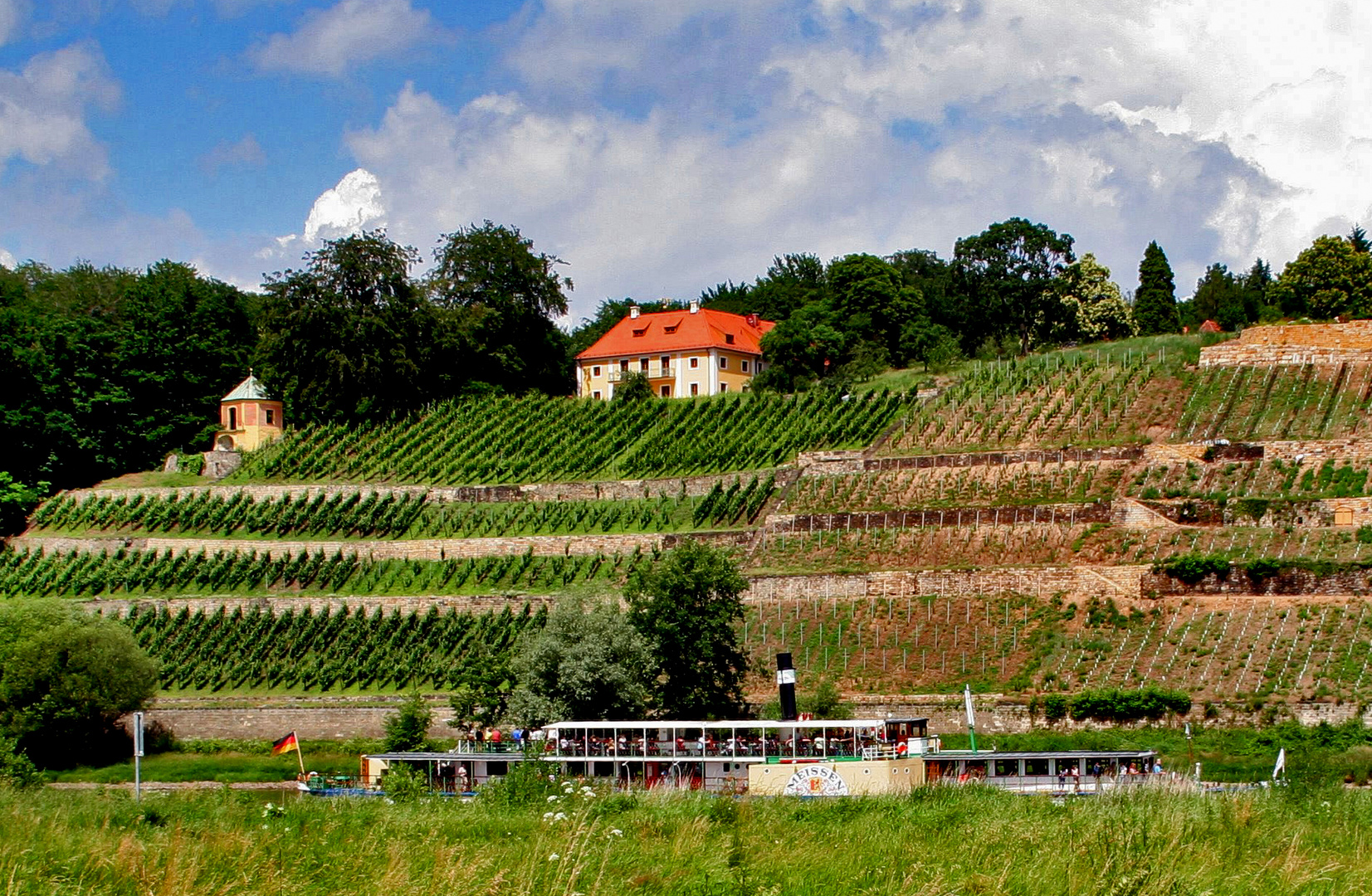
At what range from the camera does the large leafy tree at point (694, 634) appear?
46.7m

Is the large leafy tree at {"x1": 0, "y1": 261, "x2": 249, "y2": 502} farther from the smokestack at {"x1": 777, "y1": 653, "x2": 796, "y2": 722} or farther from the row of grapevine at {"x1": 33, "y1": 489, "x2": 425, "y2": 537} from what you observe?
the smokestack at {"x1": 777, "y1": 653, "x2": 796, "y2": 722}

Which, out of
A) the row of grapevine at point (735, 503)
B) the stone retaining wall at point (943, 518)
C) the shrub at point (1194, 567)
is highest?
the row of grapevine at point (735, 503)

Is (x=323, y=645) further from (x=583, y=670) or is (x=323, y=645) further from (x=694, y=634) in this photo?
(x=694, y=634)

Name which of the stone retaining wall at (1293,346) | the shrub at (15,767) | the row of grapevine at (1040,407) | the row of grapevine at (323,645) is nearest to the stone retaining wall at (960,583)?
the row of grapevine at (323,645)

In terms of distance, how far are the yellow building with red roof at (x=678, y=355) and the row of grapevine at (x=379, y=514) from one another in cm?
1885

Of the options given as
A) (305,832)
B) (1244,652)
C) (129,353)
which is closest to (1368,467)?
(1244,652)

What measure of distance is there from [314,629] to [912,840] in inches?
1656

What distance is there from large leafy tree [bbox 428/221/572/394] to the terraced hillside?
29.8 feet

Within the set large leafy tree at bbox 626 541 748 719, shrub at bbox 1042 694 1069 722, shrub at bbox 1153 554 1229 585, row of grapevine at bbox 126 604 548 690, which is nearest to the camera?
shrub at bbox 1042 694 1069 722

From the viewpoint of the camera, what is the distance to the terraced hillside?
4791cm

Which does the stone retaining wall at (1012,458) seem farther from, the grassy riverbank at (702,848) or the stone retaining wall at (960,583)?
the grassy riverbank at (702,848)

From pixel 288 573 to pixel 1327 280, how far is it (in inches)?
2416

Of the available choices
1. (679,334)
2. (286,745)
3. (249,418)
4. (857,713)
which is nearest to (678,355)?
(679,334)

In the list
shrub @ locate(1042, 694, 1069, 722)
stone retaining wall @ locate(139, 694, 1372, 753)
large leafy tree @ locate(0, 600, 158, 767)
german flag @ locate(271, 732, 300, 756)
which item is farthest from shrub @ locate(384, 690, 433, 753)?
shrub @ locate(1042, 694, 1069, 722)
